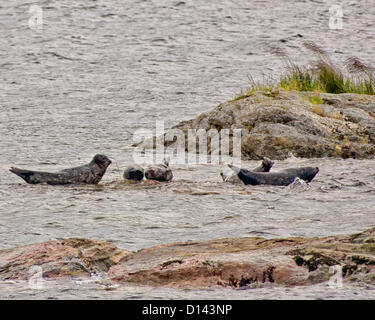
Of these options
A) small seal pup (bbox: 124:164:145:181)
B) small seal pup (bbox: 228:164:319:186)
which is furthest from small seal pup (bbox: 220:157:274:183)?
small seal pup (bbox: 124:164:145:181)

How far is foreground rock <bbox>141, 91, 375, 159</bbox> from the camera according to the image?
1563 centimetres

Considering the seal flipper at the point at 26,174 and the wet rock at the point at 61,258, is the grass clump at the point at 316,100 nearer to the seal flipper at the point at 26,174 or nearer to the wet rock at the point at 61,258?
the seal flipper at the point at 26,174

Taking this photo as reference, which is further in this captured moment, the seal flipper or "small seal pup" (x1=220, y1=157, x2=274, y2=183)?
"small seal pup" (x1=220, y1=157, x2=274, y2=183)

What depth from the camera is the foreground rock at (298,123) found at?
15.6m

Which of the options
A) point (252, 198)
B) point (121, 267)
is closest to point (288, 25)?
point (252, 198)

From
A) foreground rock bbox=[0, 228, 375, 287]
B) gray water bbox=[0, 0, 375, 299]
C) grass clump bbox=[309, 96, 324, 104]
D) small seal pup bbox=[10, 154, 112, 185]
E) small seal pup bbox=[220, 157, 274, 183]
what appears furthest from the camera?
→ grass clump bbox=[309, 96, 324, 104]

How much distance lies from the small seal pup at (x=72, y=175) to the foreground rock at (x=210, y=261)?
431 cm

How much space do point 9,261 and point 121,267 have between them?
3.44ft

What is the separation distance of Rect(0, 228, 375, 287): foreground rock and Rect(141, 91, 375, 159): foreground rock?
7.44 m

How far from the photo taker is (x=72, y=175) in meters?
12.7

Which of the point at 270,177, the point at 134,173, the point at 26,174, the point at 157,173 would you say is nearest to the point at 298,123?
the point at 270,177

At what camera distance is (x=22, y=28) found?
26281 millimetres

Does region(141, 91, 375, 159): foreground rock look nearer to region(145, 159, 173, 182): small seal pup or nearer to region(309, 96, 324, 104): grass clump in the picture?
region(309, 96, 324, 104): grass clump
